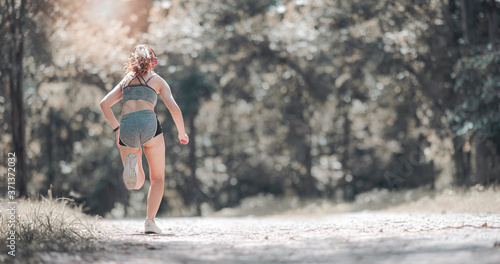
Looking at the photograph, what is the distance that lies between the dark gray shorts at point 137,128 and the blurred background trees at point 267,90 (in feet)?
25.0

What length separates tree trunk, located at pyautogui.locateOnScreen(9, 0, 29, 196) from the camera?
13.6 m

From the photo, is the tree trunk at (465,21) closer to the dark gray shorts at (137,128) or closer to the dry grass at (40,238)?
the dark gray shorts at (137,128)

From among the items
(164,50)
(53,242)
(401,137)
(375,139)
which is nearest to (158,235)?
(53,242)

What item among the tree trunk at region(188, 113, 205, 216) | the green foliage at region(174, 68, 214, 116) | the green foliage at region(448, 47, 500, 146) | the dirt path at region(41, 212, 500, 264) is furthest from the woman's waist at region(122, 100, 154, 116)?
the tree trunk at region(188, 113, 205, 216)

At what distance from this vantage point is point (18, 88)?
1428cm

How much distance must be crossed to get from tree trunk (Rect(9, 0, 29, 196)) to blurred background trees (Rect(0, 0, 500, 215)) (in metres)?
0.03

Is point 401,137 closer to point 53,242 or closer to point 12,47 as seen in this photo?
point 12,47

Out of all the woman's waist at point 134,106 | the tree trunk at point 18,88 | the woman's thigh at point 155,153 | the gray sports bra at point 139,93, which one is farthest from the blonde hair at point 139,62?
the tree trunk at point 18,88

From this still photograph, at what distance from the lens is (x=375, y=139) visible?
34.5 metres

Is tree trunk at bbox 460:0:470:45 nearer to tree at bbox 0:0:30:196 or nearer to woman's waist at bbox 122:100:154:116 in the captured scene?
tree at bbox 0:0:30:196

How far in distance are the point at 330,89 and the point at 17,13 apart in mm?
13914

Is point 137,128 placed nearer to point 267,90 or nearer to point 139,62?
point 139,62

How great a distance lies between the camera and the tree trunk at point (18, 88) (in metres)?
13.6

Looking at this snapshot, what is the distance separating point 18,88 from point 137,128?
8270mm
